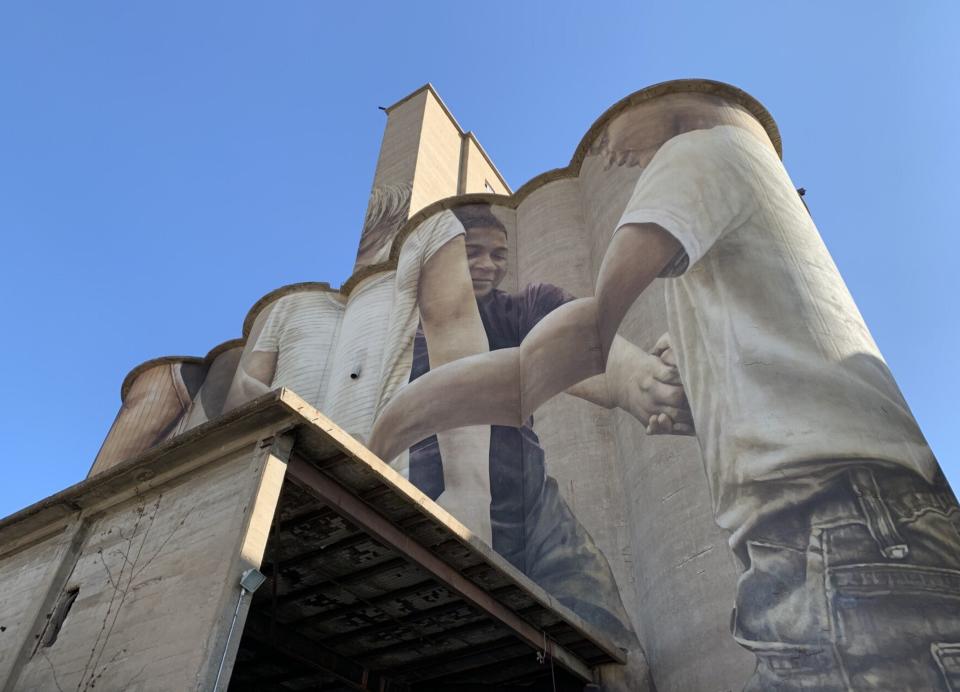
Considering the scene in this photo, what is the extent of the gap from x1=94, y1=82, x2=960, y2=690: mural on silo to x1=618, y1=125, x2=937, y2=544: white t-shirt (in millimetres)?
36

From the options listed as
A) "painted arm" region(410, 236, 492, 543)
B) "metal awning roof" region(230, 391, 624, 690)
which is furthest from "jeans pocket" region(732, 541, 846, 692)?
"painted arm" region(410, 236, 492, 543)

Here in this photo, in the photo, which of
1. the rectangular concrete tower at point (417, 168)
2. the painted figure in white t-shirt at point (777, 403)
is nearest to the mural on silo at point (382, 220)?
the rectangular concrete tower at point (417, 168)

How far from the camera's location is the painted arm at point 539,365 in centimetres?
1706

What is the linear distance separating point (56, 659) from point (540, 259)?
1466 centimetres

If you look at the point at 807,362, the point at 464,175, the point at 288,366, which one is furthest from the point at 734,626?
the point at 464,175

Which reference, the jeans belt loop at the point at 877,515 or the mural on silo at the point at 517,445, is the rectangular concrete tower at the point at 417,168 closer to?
the mural on silo at the point at 517,445

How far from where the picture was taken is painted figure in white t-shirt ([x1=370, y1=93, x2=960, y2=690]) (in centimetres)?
1090

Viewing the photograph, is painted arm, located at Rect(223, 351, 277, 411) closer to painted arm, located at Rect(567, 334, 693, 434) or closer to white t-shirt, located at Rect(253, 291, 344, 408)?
white t-shirt, located at Rect(253, 291, 344, 408)

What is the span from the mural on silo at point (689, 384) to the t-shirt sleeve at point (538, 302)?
9cm

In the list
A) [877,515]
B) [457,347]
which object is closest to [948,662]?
[877,515]

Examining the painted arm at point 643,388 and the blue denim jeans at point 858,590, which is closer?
the blue denim jeans at point 858,590

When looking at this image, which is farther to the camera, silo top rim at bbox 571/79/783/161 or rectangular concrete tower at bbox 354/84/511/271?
rectangular concrete tower at bbox 354/84/511/271

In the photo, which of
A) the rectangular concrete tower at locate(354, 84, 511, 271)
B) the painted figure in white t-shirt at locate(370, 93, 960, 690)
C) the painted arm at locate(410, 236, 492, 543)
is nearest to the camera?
the painted figure in white t-shirt at locate(370, 93, 960, 690)

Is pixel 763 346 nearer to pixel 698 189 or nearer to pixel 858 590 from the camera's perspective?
pixel 858 590
